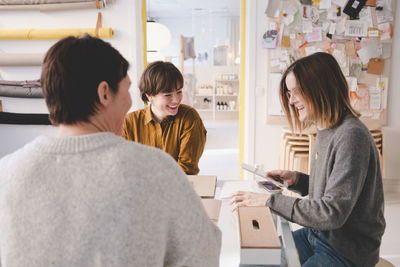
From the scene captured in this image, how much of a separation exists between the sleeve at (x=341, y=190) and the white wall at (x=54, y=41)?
2.72 metres

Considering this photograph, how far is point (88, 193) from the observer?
557 mm

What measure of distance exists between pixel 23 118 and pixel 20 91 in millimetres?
297

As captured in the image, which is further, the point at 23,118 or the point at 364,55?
the point at 23,118

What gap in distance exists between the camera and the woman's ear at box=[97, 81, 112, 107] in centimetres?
62

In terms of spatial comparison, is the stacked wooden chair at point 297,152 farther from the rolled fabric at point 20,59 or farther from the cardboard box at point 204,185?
the rolled fabric at point 20,59

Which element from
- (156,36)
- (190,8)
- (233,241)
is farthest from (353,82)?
(190,8)

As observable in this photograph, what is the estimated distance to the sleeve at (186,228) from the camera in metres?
0.60

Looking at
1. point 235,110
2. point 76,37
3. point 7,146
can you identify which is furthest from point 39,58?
point 235,110

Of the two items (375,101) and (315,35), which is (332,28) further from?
(375,101)

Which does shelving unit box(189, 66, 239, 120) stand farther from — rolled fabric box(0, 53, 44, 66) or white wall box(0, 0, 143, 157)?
rolled fabric box(0, 53, 44, 66)

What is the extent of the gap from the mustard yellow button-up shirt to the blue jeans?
77 centimetres

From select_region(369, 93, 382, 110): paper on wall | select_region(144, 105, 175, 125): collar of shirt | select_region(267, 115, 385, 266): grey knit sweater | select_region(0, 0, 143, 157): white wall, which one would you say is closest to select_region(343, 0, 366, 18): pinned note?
select_region(369, 93, 382, 110): paper on wall

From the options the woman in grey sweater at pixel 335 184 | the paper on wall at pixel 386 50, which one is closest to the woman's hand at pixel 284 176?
the woman in grey sweater at pixel 335 184

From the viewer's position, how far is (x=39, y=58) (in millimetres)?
3383
